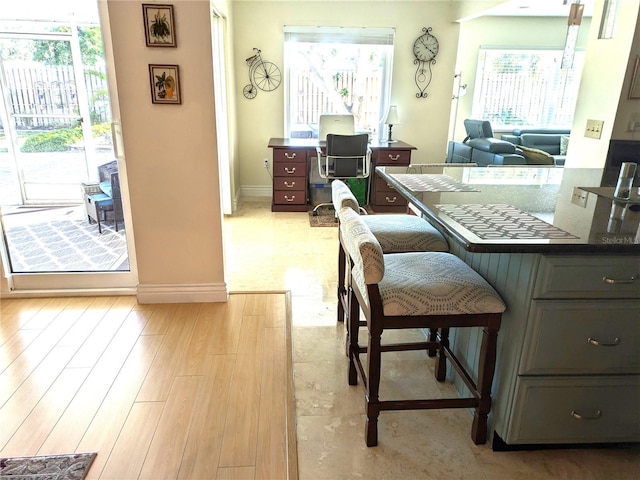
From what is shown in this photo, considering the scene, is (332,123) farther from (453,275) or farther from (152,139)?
(453,275)

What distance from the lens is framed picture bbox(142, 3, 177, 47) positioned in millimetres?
2279

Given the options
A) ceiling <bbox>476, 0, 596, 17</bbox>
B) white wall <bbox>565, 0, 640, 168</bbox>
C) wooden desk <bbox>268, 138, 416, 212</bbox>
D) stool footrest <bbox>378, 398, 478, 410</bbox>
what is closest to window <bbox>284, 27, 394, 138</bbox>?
wooden desk <bbox>268, 138, 416, 212</bbox>

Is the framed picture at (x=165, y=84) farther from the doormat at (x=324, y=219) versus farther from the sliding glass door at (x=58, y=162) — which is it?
the doormat at (x=324, y=219)

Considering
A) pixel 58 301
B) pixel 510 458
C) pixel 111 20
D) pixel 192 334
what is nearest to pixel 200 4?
pixel 111 20

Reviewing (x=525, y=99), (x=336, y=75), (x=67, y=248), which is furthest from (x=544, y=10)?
(x=67, y=248)

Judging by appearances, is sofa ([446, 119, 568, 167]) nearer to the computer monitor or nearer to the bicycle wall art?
the computer monitor

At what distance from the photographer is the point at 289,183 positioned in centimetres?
491

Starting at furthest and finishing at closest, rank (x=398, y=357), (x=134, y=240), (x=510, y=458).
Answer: (x=134, y=240) → (x=398, y=357) → (x=510, y=458)

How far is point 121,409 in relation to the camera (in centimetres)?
181

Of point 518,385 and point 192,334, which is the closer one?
point 518,385

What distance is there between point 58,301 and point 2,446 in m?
1.27

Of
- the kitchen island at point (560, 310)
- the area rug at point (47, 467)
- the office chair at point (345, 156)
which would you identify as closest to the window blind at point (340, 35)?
the office chair at point (345, 156)

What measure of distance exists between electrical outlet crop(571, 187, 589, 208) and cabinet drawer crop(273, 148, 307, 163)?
321 cm

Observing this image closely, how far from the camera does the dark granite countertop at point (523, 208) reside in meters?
1.25
